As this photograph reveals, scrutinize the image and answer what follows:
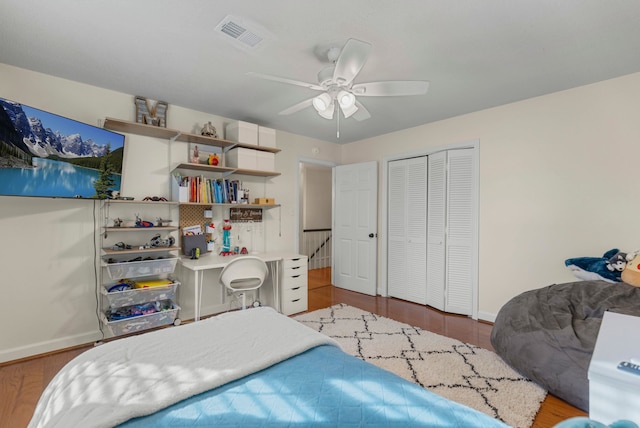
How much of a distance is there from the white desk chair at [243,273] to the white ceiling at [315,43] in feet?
5.51

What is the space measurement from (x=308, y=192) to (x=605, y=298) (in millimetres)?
5497

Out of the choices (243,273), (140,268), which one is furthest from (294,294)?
(140,268)

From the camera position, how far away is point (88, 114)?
9.37 feet

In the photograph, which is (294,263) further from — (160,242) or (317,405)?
(317,405)

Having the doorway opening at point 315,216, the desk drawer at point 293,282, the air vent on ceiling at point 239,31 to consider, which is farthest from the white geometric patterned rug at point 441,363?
the doorway opening at point 315,216

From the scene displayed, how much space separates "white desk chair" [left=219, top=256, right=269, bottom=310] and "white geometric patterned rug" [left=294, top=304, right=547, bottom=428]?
2.48ft

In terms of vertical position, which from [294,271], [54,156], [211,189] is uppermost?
[54,156]

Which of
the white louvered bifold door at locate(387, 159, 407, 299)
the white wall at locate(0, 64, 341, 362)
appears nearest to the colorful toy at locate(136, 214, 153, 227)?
the white wall at locate(0, 64, 341, 362)

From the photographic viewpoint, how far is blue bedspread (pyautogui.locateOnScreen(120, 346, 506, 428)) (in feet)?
3.03

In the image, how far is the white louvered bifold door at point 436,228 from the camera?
3.85 meters

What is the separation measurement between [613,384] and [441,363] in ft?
5.87

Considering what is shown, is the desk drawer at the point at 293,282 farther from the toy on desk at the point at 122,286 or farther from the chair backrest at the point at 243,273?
the toy on desk at the point at 122,286

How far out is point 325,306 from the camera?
4004 millimetres

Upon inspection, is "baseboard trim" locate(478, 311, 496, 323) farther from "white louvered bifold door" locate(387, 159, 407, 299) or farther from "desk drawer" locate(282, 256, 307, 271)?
"desk drawer" locate(282, 256, 307, 271)
